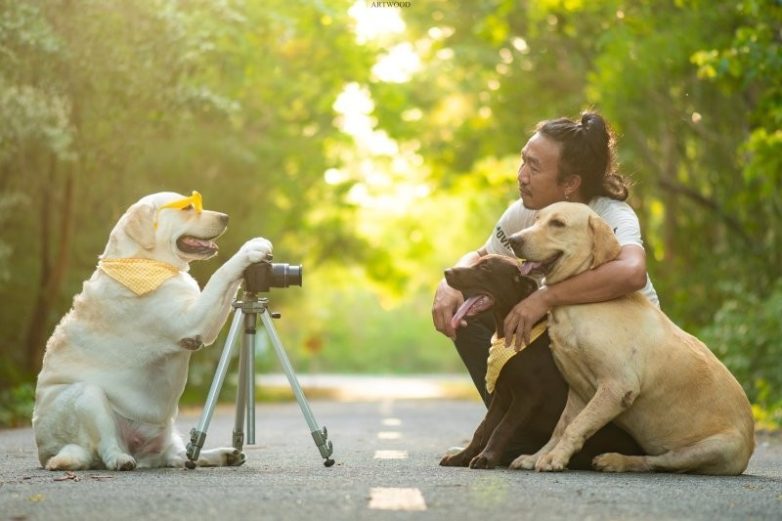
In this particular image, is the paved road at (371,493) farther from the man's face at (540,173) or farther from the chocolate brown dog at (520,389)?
the man's face at (540,173)

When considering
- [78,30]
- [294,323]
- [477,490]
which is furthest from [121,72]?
[294,323]

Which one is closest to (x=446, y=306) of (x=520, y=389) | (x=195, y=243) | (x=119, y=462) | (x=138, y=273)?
(x=520, y=389)

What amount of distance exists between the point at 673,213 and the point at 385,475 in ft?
55.0

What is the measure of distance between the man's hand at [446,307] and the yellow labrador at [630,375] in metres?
0.71

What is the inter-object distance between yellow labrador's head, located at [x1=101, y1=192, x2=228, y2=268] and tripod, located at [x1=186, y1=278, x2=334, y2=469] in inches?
15.5

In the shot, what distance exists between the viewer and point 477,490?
5.68 meters

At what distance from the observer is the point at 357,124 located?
28312 millimetres

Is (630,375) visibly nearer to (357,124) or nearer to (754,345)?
(754,345)

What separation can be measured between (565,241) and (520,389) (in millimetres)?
804

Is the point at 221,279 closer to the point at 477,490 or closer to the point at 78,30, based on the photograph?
the point at 477,490

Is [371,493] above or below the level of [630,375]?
below

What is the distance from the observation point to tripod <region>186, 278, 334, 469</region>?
6.88 meters

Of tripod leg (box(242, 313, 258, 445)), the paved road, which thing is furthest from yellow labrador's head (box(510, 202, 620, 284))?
tripod leg (box(242, 313, 258, 445))

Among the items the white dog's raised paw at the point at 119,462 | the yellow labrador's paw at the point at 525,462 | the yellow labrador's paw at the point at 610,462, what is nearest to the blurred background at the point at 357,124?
the yellow labrador's paw at the point at 610,462
